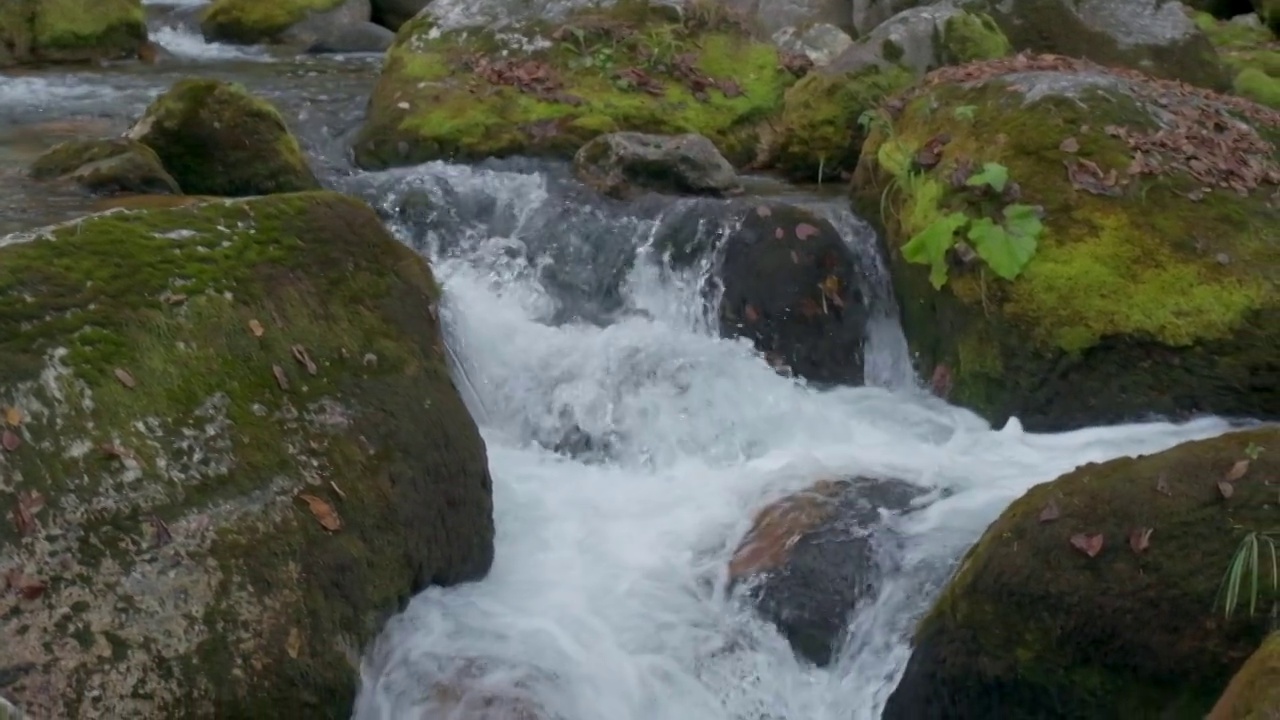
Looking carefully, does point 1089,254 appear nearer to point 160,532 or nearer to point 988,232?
point 988,232

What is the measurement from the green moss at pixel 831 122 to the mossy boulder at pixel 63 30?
8590mm

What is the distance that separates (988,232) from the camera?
727 centimetres

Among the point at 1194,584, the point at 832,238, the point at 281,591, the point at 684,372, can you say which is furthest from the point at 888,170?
the point at 281,591

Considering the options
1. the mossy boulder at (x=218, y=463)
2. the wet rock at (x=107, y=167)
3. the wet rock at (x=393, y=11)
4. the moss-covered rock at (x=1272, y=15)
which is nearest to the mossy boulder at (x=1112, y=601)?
the mossy boulder at (x=218, y=463)

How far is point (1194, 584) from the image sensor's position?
4.21 meters

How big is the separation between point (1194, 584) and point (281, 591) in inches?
124

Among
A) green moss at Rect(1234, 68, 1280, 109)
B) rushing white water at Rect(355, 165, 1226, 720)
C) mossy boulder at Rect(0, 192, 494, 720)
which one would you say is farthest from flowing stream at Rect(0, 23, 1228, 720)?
green moss at Rect(1234, 68, 1280, 109)

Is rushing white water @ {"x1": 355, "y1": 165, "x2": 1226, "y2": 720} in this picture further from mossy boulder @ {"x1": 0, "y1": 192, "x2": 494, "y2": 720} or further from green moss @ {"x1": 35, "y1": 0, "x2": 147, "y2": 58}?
green moss @ {"x1": 35, "y1": 0, "x2": 147, "y2": 58}

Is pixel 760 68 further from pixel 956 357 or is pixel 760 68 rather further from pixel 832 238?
pixel 956 357

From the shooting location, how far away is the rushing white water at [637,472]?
5.18 metres

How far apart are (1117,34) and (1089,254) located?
5351mm

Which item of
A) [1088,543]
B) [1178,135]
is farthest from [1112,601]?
[1178,135]

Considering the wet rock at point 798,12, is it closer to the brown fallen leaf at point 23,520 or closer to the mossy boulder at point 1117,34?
the mossy boulder at point 1117,34

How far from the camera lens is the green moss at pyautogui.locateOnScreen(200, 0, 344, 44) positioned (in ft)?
52.6
